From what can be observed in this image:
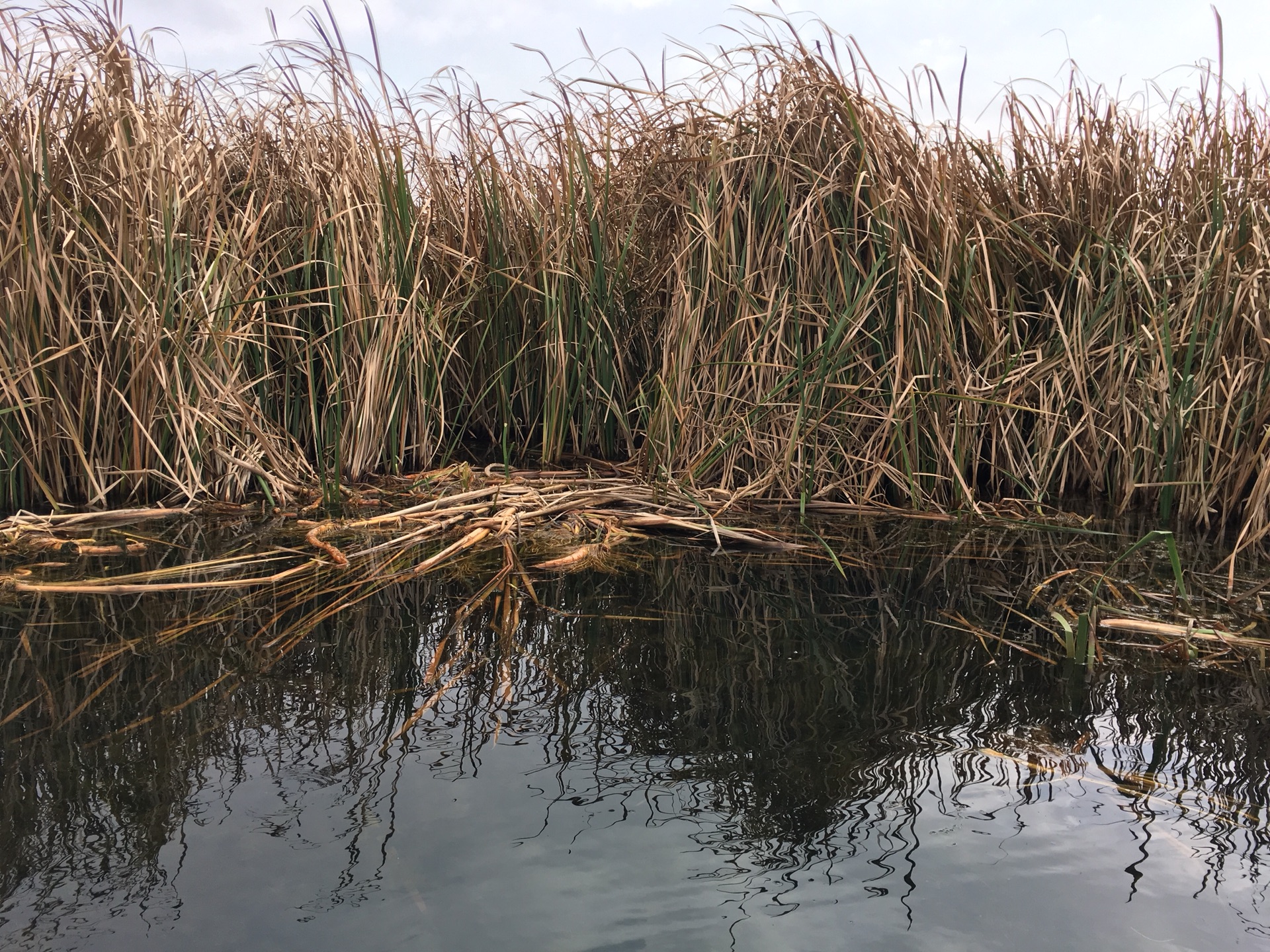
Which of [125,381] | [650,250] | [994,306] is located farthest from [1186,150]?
[125,381]

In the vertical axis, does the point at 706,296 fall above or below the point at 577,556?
above

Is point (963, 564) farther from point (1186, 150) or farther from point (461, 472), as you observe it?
point (1186, 150)

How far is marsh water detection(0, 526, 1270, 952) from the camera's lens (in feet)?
2.98

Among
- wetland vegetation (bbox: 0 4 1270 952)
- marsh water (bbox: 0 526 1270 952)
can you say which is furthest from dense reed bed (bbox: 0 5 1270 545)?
marsh water (bbox: 0 526 1270 952)

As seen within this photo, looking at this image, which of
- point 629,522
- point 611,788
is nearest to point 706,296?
point 629,522

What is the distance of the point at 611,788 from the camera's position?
113 cm

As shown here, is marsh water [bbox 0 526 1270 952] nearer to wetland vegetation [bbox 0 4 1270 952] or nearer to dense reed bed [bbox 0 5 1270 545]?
wetland vegetation [bbox 0 4 1270 952]

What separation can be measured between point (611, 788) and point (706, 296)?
1.94m

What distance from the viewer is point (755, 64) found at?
2.87 metres

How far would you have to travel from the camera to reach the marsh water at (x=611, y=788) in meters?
0.91

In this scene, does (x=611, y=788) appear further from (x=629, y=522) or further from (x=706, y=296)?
(x=706, y=296)

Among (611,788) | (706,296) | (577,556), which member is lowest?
(611,788)

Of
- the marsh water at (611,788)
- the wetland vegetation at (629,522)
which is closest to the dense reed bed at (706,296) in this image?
the wetland vegetation at (629,522)

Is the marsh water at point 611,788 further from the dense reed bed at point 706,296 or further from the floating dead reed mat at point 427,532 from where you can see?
the dense reed bed at point 706,296
